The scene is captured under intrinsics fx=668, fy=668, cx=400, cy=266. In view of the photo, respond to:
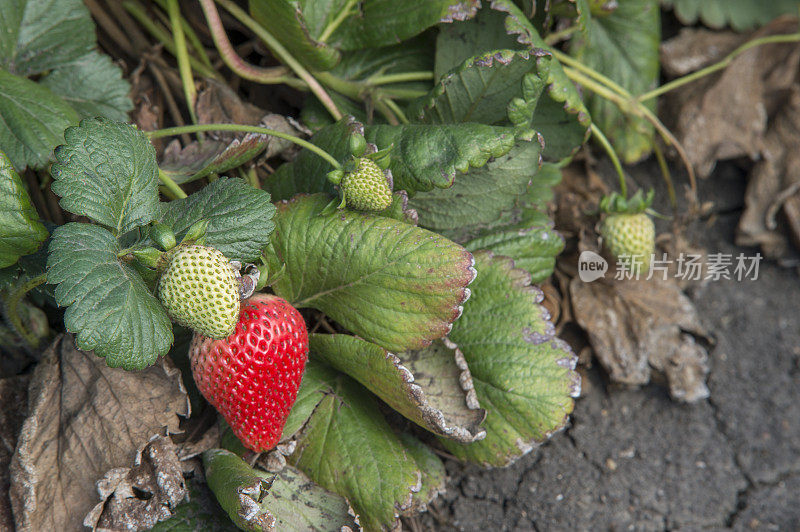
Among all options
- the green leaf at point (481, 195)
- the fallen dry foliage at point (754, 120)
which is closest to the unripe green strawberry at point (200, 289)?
the green leaf at point (481, 195)

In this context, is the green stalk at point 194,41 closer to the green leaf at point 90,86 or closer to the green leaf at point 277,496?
the green leaf at point 90,86

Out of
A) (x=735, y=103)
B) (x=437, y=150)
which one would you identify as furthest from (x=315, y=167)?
(x=735, y=103)

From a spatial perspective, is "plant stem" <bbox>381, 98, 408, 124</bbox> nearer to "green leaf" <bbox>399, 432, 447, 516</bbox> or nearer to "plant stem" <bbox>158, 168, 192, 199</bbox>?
"plant stem" <bbox>158, 168, 192, 199</bbox>

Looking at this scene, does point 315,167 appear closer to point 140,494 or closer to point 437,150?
point 437,150

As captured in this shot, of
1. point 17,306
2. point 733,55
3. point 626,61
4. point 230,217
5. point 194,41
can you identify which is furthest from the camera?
point 733,55

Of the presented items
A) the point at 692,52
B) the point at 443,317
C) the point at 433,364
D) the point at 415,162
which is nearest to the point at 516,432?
the point at 433,364

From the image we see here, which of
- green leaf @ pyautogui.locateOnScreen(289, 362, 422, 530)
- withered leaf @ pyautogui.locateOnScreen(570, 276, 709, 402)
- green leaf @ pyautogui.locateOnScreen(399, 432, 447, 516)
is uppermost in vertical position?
green leaf @ pyautogui.locateOnScreen(289, 362, 422, 530)

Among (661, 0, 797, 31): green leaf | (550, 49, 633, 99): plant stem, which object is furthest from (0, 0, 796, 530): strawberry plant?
Result: (661, 0, 797, 31): green leaf
